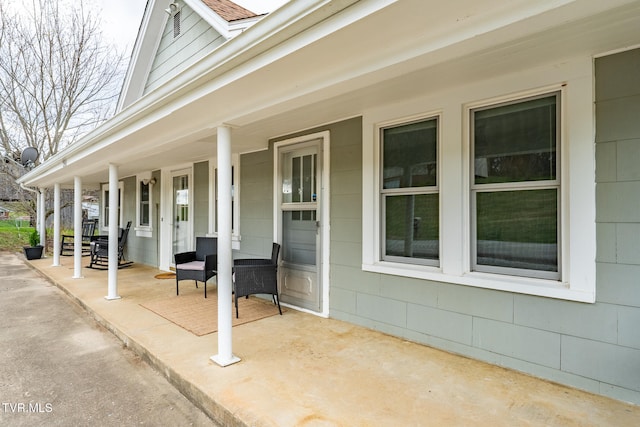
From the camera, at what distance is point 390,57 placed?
5.26 feet

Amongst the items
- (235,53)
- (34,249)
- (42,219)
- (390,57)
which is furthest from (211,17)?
(42,219)

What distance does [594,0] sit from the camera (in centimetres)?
118

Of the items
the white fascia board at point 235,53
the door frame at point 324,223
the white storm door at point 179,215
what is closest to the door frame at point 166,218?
the white storm door at point 179,215

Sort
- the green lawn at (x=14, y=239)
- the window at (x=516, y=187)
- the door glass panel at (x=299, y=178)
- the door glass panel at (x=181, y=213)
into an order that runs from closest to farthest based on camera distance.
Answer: the window at (x=516, y=187) → the door glass panel at (x=299, y=178) → the door glass panel at (x=181, y=213) → the green lawn at (x=14, y=239)

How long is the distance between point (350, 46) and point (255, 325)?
276cm

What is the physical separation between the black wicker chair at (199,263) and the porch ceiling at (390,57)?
186cm

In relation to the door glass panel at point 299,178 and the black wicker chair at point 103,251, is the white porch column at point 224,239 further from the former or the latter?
the black wicker chair at point 103,251

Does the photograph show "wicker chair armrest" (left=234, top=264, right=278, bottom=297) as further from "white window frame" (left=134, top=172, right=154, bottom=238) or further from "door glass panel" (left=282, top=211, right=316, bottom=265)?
"white window frame" (left=134, top=172, right=154, bottom=238)

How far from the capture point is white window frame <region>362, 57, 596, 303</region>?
210 cm

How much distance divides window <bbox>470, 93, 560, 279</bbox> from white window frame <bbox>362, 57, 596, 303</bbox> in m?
0.06

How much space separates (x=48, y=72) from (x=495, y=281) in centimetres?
1372

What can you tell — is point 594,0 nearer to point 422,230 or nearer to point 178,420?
point 422,230

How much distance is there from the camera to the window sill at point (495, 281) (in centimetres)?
216

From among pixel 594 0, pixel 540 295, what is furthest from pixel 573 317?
pixel 594 0
